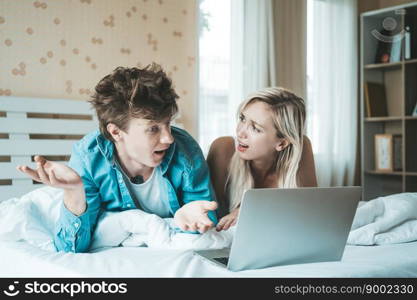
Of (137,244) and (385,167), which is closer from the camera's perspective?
(137,244)

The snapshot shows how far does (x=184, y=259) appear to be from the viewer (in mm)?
1185

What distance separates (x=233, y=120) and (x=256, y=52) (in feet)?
1.64

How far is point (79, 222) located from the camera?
1.26m

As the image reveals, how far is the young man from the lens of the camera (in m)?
1.30

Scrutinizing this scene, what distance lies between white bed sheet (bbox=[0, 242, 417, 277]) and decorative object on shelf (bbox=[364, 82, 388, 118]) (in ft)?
8.86

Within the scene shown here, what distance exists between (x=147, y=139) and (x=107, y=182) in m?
0.18

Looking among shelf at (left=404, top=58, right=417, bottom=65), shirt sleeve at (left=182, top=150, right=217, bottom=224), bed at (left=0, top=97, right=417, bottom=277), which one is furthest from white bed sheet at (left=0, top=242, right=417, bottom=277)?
shelf at (left=404, top=58, right=417, bottom=65)

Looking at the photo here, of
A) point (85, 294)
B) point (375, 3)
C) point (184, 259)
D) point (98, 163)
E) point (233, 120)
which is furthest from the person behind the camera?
point (375, 3)

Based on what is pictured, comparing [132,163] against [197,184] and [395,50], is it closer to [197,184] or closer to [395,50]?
[197,184]

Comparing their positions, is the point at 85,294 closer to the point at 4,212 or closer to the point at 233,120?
the point at 4,212

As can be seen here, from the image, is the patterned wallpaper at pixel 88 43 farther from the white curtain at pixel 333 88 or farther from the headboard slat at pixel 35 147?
the white curtain at pixel 333 88

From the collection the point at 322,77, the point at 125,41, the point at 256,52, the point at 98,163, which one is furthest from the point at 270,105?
the point at 322,77

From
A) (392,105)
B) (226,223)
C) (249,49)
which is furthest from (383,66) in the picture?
(226,223)

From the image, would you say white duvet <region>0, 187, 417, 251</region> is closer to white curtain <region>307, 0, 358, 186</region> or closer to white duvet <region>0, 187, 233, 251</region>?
white duvet <region>0, 187, 233, 251</region>
